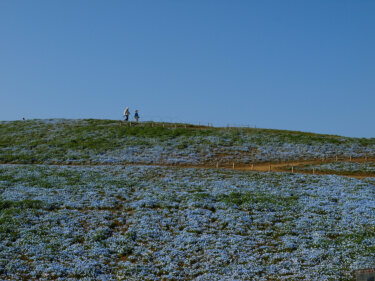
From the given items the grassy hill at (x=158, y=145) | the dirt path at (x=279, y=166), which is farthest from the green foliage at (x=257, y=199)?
the grassy hill at (x=158, y=145)

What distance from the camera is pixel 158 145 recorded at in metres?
53.8

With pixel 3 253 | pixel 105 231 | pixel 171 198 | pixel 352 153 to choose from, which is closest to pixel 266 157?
pixel 352 153

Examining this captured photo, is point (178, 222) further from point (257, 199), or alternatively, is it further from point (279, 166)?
point (279, 166)

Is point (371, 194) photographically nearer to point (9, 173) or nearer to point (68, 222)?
point (68, 222)

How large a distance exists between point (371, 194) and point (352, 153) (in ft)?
77.4

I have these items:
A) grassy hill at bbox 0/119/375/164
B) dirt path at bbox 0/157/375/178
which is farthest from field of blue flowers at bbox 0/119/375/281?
grassy hill at bbox 0/119/375/164

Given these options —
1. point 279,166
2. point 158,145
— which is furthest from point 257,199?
point 158,145

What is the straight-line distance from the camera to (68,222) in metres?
24.4

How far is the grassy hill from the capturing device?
48.5m

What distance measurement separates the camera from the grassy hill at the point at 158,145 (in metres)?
48.5

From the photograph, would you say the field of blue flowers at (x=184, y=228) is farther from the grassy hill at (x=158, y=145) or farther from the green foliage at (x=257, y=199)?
the grassy hill at (x=158, y=145)

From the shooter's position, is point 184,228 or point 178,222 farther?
point 178,222

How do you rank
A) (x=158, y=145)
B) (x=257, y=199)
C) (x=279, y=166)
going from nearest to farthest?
(x=257, y=199), (x=279, y=166), (x=158, y=145)

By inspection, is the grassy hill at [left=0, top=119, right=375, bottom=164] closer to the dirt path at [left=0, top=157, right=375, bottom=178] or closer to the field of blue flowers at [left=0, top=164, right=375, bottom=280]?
the dirt path at [left=0, top=157, right=375, bottom=178]
